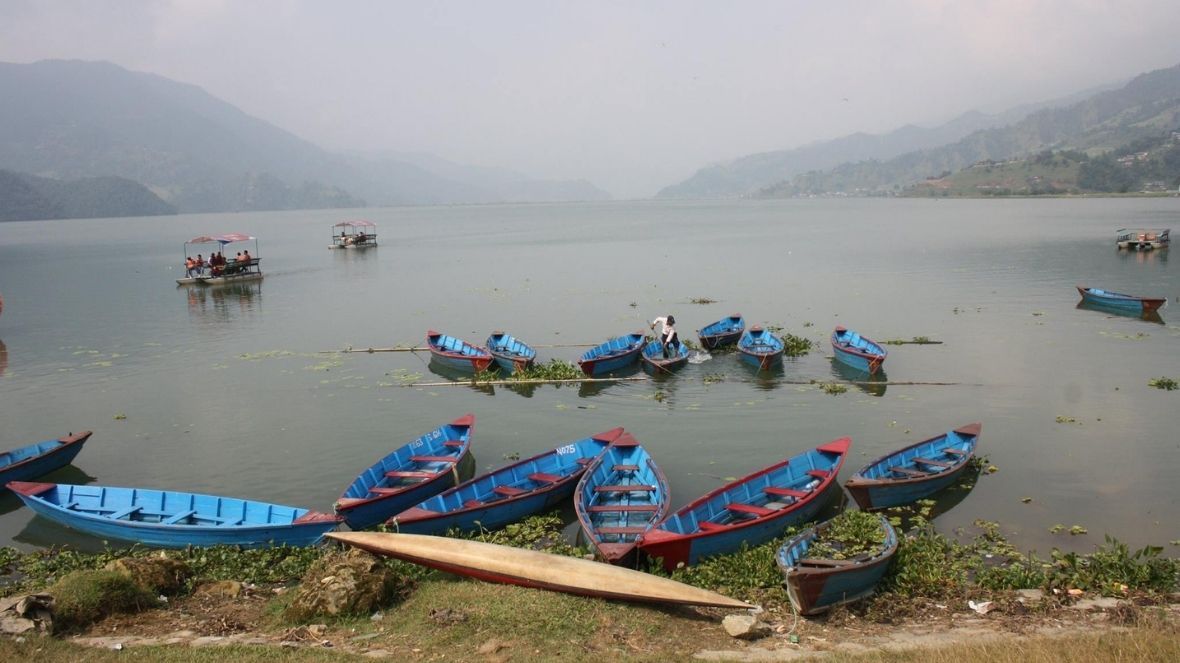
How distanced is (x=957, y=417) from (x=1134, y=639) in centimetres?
1463

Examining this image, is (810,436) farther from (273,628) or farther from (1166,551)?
(273,628)

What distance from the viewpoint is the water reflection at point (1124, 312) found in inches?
1554

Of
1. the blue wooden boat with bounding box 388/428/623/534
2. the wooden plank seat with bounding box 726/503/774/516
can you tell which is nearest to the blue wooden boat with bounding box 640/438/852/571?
the wooden plank seat with bounding box 726/503/774/516

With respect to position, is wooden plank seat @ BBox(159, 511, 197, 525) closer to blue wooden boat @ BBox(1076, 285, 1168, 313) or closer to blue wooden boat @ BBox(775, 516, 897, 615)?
blue wooden boat @ BBox(775, 516, 897, 615)

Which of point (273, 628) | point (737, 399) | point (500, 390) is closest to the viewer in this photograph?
point (273, 628)

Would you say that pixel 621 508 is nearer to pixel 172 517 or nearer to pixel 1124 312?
pixel 172 517

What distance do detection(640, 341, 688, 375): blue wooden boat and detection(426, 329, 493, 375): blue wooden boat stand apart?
6.28m

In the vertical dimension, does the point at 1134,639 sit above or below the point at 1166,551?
above

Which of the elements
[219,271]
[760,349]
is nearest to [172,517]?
[760,349]

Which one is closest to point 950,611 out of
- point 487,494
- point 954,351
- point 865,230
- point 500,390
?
point 487,494

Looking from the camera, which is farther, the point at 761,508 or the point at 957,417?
the point at 957,417

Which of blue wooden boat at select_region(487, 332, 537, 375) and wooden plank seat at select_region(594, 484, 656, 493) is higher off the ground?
blue wooden boat at select_region(487, 332, 537, 375)

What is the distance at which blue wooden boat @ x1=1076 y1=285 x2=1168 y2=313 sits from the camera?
39.8m

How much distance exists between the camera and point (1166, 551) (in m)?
15.2
